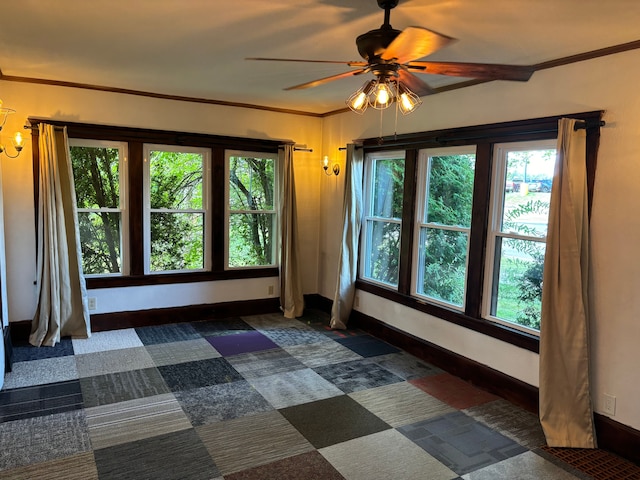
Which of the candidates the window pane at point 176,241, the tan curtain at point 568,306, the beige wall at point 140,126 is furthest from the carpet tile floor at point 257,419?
the window pane at point 176,241

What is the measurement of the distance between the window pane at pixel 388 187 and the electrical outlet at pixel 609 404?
7.91 ft

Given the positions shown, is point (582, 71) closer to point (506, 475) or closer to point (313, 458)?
point (506, 475)

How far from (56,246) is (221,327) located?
1.82 meters

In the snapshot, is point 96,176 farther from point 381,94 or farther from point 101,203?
point 381,94

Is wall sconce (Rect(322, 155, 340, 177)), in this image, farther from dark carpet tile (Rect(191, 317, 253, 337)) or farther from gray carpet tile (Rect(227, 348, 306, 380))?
gray carpet tile (Rect(227, 348, 306, 380))

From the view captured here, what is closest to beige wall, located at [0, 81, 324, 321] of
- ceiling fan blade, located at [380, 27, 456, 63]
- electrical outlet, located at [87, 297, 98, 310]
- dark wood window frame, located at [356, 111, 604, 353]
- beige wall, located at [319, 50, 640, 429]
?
electrical outlet, located at [87, 297, 98, 310]

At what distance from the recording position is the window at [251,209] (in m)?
5.50

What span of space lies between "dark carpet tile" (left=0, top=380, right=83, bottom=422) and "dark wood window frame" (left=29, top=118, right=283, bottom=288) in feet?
4.80

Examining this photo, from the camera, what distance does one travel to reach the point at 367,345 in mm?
4723

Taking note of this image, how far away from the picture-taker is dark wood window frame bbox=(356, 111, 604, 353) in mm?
3232

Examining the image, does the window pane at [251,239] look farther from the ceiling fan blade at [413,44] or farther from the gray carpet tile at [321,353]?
the ceiling fan blade at [413,44]

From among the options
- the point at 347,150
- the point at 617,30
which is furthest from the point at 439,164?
the point at 617,30

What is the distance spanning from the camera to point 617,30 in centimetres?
260

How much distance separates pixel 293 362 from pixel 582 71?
10.4 feet
